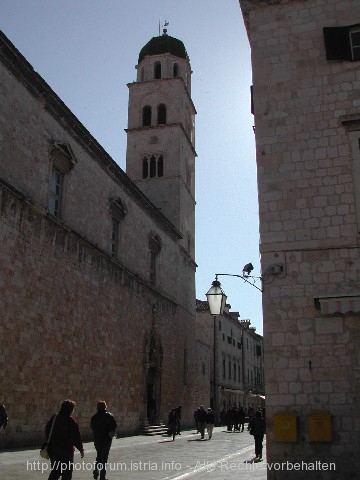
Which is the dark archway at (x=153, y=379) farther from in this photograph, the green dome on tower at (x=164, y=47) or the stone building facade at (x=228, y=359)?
the green dome on tower at (x=164, y=47)

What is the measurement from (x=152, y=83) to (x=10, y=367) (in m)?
26.0

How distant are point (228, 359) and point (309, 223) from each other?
141 ft

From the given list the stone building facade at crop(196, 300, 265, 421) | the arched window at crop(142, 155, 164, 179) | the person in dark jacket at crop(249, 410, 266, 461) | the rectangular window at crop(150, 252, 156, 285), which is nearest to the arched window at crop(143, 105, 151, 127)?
the arched window at crop(142, 155, 164, 179)

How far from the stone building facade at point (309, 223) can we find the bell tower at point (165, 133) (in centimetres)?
2216

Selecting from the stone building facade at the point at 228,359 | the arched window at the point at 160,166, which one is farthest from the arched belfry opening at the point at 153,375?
the arched window at the point at 160,166

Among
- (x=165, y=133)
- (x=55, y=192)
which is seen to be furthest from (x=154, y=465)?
(x=165, y=133)

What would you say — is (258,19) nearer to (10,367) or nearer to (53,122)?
(53,122)

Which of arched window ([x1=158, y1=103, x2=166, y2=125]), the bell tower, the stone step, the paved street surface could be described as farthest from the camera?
arched window ([x1=158, y1=103, x2=166, y2=125])

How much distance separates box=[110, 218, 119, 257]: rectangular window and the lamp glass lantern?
12.8 metres

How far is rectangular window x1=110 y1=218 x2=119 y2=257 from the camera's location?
23625 millimetres

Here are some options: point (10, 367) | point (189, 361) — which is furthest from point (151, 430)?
point (10, 367)

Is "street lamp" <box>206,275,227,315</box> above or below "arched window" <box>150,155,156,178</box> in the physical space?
below

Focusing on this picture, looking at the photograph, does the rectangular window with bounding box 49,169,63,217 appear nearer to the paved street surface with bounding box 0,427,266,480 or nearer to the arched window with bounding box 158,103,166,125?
the paved street surface with bounding box 0,427,266,480

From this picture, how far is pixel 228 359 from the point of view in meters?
51.0
